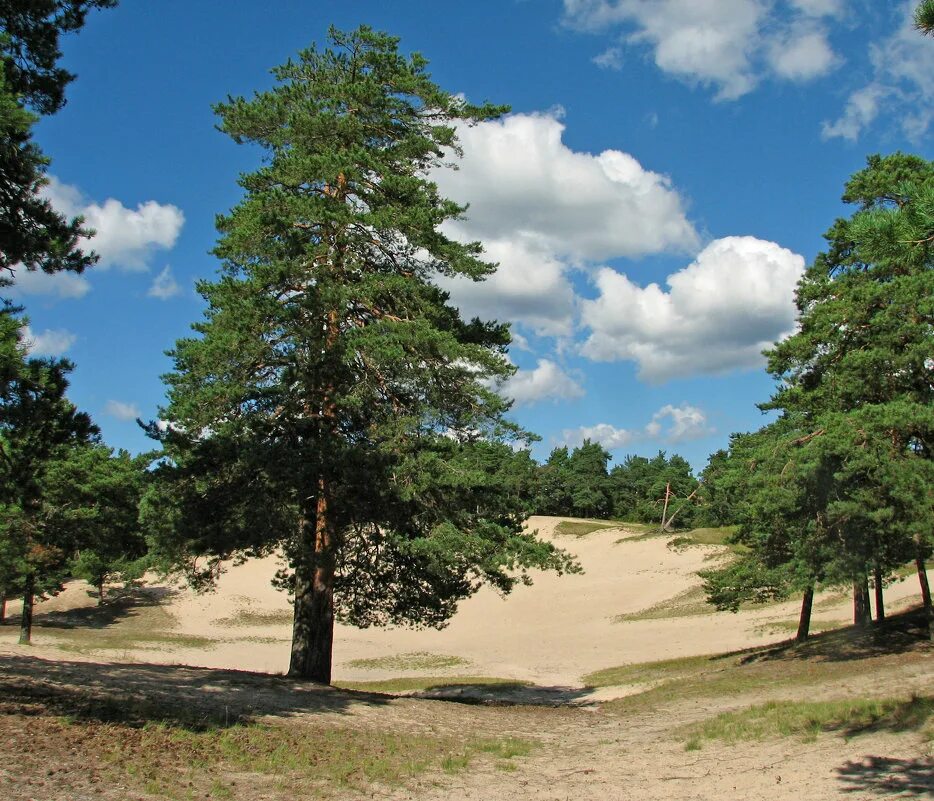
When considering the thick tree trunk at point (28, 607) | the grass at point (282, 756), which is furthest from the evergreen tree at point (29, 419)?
the thick tree trunk at point (28, 607)

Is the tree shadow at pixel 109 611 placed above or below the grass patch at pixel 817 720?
below

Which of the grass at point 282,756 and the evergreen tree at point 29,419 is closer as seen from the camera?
the grass at point 282,756

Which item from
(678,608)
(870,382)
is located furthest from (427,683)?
(678,608)

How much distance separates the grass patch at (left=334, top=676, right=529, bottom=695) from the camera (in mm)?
24766

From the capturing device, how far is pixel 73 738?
797cm

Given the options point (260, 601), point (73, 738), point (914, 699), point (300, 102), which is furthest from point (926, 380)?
point (260, 601)

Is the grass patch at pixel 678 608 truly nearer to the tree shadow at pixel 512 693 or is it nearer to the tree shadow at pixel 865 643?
the tree shadow at pixel 865 643

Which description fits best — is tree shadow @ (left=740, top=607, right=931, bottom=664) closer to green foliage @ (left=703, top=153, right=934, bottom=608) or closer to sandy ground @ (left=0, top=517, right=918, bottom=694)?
green foliage @ (left=703, top=153, right=934, bottom=608)

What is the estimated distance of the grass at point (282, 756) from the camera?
758 centimetres

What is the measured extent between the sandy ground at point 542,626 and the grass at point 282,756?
36.6 feet

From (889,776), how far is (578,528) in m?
63.9

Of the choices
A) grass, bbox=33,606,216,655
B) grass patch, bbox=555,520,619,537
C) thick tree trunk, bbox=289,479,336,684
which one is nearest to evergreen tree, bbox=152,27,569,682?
thick tree trunk, bbox=289,479,336,684

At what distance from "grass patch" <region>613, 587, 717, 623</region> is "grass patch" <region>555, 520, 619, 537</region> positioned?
812 inches

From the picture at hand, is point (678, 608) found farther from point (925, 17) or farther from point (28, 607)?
point (925, 17)
